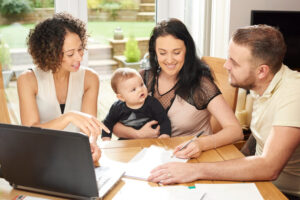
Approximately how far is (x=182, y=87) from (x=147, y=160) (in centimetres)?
62

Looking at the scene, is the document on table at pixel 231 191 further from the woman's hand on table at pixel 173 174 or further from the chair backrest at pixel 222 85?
the chair backrest at pixel 222 85

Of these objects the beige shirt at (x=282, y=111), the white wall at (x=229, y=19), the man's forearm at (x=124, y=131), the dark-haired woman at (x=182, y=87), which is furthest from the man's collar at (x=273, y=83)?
the white wall at (x=229, y=19)

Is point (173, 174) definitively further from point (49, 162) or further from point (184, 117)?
point (184, 117)

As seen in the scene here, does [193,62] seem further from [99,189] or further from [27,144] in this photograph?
[27,144]

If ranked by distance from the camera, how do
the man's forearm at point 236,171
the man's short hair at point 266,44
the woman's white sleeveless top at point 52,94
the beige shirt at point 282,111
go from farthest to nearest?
the woman's white sleeveless top at point 52,94
the man's short hair at point 266,44
the beige shirt at point 282,111
the man's forearm at point 236,171

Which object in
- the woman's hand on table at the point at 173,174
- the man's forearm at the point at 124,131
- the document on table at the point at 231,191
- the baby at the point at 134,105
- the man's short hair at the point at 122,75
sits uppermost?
the man's short hair at the point at 122,75

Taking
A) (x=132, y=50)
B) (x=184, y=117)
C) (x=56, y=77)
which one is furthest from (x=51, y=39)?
(x=132, y=50)

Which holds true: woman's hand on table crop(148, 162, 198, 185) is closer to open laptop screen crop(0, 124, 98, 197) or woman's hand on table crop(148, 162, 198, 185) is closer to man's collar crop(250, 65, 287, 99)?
open laptop screen crop(0, 124, 98, 197)

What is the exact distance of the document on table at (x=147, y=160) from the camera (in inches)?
51.5

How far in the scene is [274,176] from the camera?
1301mm

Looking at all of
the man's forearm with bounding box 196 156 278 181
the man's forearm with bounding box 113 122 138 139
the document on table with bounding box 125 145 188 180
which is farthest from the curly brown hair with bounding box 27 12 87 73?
the man's forearm with bounding box 196 156 278 181

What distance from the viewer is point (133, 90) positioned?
1.86m

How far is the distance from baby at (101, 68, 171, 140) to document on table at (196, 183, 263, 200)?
0.63 m

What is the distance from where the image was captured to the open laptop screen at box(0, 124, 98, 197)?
1.03 meters
